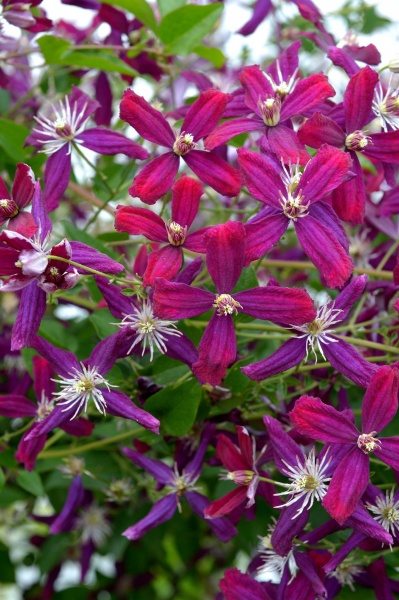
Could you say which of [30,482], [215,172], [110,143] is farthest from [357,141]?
[30,482]

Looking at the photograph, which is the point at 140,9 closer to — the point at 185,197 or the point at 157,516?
the point at 185,197

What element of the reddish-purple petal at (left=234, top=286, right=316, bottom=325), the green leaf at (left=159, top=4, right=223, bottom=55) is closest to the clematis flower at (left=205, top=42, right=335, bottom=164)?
the reddish-purple petal at (left=234, top=286, right=316, bottom=325)

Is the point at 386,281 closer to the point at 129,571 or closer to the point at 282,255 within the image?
the point at 282,255

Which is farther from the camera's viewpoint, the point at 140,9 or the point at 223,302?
the point at 140,9

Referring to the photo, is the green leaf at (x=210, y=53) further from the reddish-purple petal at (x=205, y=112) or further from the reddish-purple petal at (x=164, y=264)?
the reddish-purple petal at (x=164, y=264)

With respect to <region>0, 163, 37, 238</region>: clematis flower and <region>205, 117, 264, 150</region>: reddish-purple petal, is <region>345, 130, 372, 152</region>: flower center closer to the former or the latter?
<region>205, 117, 264, 150</region>: reddish-purple petal
